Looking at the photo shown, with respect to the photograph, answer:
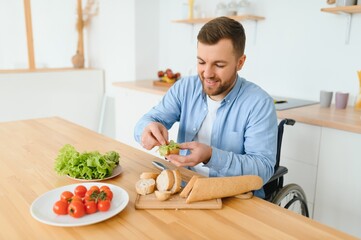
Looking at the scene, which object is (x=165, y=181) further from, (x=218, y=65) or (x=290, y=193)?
(x=290, y=193)

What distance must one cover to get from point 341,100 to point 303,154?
1.67 ft

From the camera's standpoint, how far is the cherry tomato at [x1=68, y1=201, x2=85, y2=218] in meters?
0.95

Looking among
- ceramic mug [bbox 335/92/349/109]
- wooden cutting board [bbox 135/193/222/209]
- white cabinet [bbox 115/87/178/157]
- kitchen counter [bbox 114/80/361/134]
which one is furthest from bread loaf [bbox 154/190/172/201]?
white cabinet [bbox 115/87/178/157]

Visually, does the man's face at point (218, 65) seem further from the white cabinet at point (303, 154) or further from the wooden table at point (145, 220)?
the white cabinet at point (303, 154)

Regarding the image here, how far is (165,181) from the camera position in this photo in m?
1.13

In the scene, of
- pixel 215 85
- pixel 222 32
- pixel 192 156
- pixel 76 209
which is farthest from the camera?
pixel 215 85

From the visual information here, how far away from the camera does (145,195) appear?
3.66 ft

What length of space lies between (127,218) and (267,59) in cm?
222

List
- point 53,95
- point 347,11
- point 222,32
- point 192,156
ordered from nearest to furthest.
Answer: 1. point 192,156
2. point 222,32
3. point 347,11
4. point 53,95

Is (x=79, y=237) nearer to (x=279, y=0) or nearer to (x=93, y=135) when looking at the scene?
(x=93, y=135)

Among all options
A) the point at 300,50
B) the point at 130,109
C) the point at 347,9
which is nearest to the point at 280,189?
the point at 347,9

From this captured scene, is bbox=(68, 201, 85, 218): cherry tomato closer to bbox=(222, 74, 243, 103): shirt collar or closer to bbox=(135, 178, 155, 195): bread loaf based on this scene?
bbox=(135, 178, 155, 195): bread loaf

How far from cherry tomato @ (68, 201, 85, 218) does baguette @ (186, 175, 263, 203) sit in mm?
319

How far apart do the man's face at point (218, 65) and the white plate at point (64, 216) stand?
60cm
